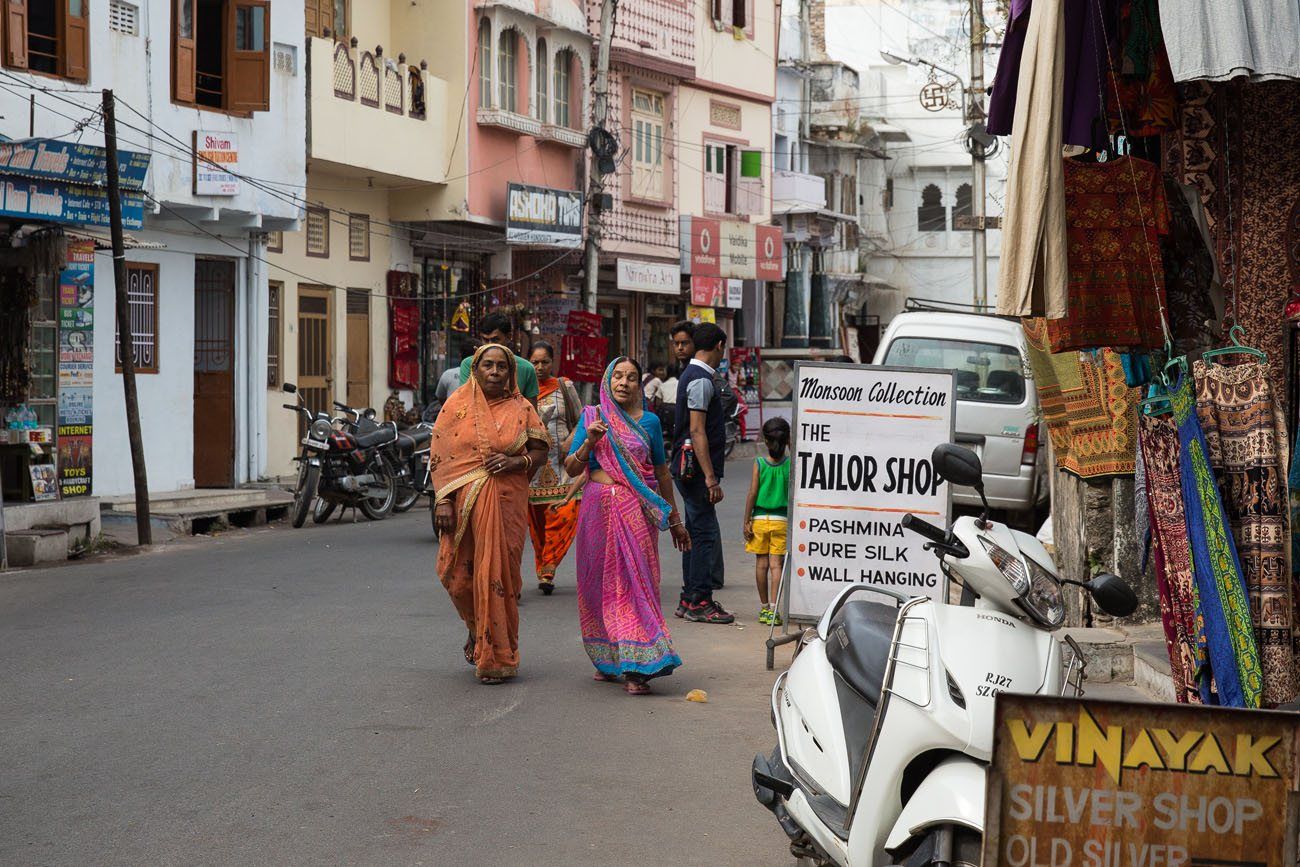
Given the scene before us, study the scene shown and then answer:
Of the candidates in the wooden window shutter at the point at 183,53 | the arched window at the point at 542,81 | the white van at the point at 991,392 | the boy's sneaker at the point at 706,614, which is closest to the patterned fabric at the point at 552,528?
the boy's sneaker at the point at 706,614

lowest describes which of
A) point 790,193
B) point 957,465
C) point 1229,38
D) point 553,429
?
point 553,429

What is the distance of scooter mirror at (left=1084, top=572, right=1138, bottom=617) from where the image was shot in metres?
4.41

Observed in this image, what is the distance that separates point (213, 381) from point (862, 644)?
16916 millimetres

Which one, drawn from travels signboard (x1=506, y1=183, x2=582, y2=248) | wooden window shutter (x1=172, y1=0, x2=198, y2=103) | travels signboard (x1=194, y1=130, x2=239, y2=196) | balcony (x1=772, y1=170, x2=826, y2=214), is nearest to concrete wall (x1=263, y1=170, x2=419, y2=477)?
travels signboard (x1=506, y1=183, x2=582, y2=248)

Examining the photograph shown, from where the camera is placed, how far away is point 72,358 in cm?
1641

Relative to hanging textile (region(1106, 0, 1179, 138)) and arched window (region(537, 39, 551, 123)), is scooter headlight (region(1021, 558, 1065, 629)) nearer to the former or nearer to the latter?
hanging textile (region(1106, 0, 1179, 138))

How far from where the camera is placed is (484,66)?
2614 centimetres

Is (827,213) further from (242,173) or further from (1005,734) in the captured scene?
(1005,734)

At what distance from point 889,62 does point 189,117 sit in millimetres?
36216

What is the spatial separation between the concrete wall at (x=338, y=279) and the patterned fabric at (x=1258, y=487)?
1758cm

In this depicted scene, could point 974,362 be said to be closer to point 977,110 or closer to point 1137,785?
point 1137,785

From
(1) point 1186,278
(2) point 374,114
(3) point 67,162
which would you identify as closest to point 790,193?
(2) point 374,114

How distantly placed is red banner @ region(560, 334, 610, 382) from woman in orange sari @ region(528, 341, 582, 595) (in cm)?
1142

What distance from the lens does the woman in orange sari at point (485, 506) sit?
846 cm
